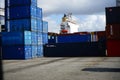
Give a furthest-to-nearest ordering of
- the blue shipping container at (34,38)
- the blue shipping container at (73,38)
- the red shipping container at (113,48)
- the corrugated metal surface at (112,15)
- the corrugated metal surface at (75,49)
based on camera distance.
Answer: the blue shipping container at (73,38) < the corrugated metal surface at (75,49) < the blue shipping container at (34,38) < the red shipping container at (113,48) < the corrugated metal surface at (112,15)

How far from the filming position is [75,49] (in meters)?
39.6

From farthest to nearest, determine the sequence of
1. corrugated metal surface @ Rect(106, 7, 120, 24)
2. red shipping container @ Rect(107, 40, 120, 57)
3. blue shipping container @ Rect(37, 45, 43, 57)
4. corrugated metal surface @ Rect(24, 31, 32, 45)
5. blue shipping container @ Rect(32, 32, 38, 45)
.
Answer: blue shipping container @ Rect(37, 45, 43, 57)
blue shipping container @ Rect(32, 32, 38, 45)
red shipping container @ Rect(107, 40, 120, 57)
corrugated metal surface @ Rect(24, 31, 32, 45)
corrugated metal surface @ Rect(106, 7, 120, 24)

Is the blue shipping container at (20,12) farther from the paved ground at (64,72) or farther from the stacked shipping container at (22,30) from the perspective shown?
the paved ground at (64,72)

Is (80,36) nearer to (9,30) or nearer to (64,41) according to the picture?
(64,41)

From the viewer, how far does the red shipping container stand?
34938mm

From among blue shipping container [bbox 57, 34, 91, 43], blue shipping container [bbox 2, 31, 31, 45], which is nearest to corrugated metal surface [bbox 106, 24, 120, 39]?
blue shipping container [bbox 57, 34, 91, 43]

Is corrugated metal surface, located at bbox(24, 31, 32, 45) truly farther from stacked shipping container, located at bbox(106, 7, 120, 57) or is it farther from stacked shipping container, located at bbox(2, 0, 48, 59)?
stacked shipping container, located at bbox(106, 7, 120, 57)

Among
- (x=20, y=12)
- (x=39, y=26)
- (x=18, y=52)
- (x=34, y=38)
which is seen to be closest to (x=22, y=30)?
(x=34, y=38)

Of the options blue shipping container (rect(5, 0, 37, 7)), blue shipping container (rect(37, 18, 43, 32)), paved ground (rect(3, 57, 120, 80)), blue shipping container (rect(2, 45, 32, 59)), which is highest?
blue shipping container (rect(5, 0, 37, 7))

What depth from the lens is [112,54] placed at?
35750 mm

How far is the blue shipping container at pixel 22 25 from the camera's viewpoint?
35.8 metres

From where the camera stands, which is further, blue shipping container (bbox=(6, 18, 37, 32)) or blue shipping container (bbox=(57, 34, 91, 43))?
blue shipping container (bbox=(57, 34, 91, 43))

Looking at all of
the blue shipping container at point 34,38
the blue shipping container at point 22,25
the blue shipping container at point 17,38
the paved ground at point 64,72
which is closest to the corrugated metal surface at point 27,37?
the blue shipping container at point 17,38

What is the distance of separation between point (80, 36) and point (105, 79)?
94.2ft
